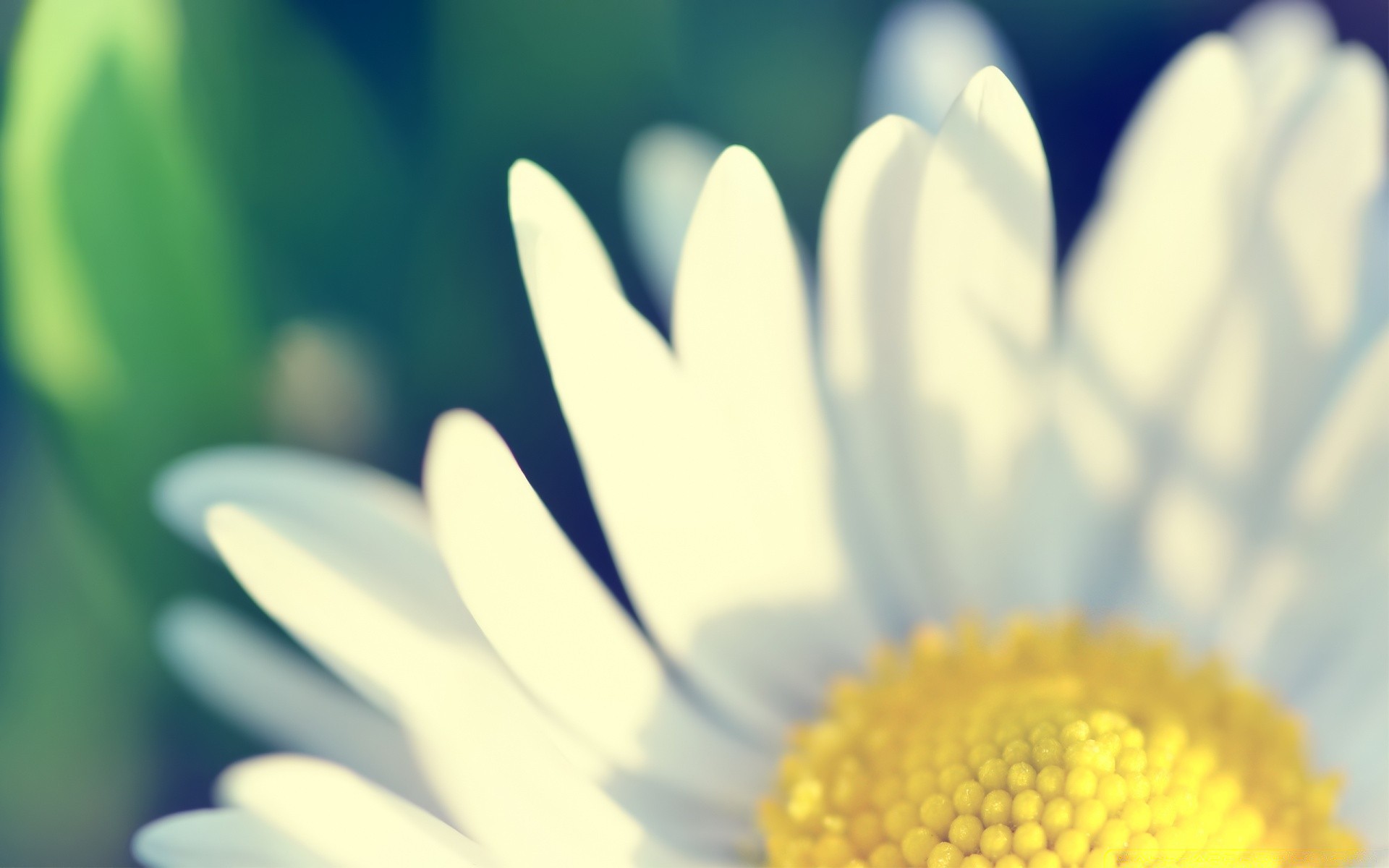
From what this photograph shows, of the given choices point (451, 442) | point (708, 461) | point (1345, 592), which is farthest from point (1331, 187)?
point (451, 442)

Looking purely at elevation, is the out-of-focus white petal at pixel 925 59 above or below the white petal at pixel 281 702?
above

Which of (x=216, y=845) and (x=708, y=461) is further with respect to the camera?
(x=708, y=461)

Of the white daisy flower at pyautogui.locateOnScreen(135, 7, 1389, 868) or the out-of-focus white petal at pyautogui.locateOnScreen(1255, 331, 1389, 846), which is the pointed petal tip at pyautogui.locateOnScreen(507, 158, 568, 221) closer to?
the white daisy flower at pyautogui.locateOnScreen(135, 7, 1389, 868)

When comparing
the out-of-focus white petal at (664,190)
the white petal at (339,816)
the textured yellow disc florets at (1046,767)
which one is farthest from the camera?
the out-of-focus white petal at (664,190)

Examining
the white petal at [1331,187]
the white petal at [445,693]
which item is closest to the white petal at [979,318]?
the white petal at [1331,187]

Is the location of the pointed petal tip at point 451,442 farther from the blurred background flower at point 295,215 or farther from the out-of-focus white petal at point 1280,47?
the out-of-focus white petal at point 1280,47

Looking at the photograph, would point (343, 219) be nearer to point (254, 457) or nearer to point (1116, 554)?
point (254, 457)

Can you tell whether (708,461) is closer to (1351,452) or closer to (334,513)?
(334,513)
